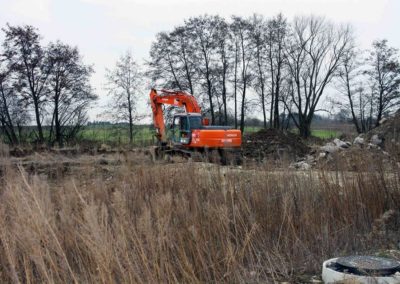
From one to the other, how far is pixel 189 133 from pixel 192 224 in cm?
1285

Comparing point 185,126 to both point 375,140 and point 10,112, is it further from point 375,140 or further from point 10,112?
point 10,112

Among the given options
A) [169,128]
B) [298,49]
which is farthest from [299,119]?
[169,128]

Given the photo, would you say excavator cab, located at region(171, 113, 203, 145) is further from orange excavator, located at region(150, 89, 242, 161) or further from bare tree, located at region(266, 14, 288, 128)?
bare tree, located at region(266, 14, 288, 128)

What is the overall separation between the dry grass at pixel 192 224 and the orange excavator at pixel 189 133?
30.1 feet

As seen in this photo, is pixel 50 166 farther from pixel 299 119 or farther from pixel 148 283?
pixel 299 119

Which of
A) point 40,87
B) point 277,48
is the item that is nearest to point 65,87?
point 40,87

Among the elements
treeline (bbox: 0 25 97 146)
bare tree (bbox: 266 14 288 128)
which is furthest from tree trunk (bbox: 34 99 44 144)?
bare tree (bbox: 266 14 288 128)

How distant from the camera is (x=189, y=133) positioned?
57.7ft

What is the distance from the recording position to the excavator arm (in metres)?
19.4

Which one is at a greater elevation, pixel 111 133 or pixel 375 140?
pixel 111 133

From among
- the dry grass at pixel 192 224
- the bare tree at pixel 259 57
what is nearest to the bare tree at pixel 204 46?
the bare tree at pixel 259 57

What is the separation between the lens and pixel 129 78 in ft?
115

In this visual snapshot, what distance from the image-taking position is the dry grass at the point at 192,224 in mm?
3775

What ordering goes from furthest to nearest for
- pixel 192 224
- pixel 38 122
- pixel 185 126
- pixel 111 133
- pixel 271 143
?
1. pixel 111 133
2. pixel 38 122
3. pixel 271 143
4. pixel 185 126
5. pixel 192 224
